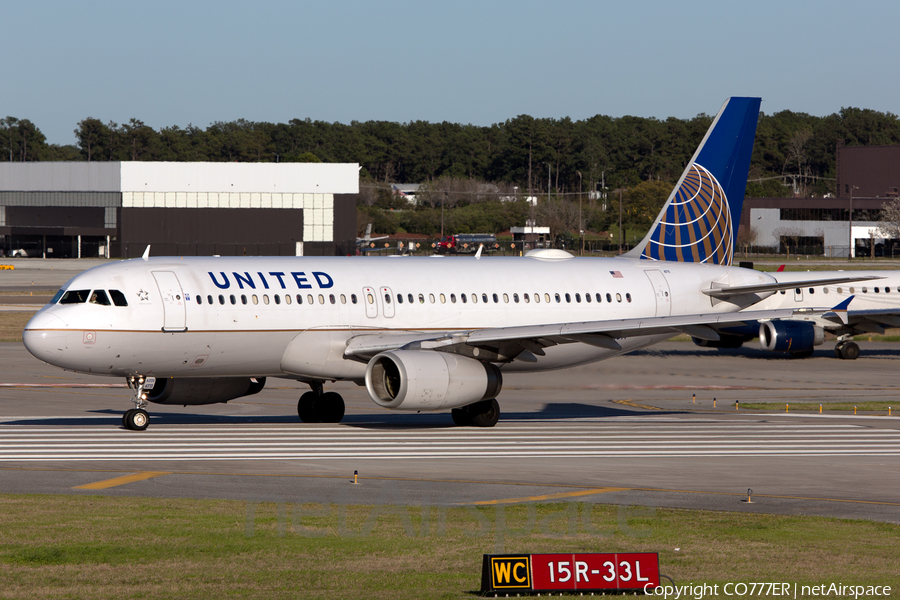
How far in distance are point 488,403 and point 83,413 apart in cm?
1189

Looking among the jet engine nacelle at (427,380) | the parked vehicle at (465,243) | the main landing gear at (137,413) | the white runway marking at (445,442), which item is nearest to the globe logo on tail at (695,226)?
the white runway marking at (445,442)

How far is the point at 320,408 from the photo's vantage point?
31531mm

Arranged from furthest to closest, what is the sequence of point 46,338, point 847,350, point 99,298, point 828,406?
point 847,350
point 828,406
point 99,298
point 46,338

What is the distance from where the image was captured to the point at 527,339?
96.2ft

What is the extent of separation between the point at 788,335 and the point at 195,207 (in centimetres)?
11023

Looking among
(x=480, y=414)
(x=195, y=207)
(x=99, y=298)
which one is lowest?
(x=480, y=414)

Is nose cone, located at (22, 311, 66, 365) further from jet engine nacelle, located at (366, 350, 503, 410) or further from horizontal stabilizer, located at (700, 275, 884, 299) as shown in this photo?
horizontal stabilizer, located at (700, 275, 884, 299)

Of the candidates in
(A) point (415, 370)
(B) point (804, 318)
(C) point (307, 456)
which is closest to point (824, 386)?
(B) point (804, 318)

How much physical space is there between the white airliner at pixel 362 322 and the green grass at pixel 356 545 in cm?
944

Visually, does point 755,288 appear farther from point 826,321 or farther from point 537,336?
point 826,321

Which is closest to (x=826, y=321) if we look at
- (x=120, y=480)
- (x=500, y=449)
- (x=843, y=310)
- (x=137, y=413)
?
(x=843, y=310)

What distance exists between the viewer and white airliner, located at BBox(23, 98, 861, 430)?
91.0 ft

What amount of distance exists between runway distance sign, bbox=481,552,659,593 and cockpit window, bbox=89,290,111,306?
59.2 feet

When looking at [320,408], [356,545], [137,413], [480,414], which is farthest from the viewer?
[320,408]
